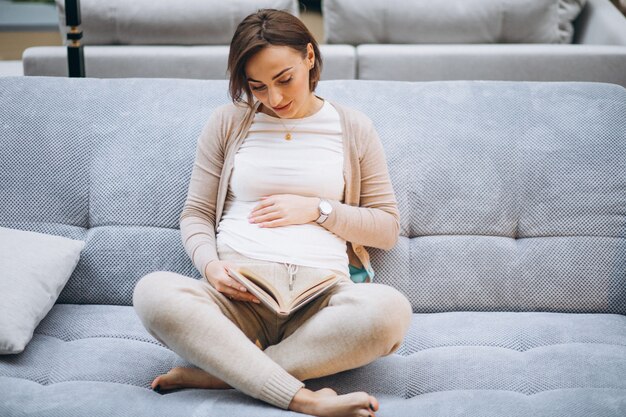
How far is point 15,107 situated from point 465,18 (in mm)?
1956

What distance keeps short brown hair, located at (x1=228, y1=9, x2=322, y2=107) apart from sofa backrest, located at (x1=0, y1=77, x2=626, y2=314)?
0.30m

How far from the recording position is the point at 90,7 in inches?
116

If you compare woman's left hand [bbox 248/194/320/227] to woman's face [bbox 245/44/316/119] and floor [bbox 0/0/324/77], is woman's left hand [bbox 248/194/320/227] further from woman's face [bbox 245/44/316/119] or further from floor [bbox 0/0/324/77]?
floor [bbox 0/0/324/77]

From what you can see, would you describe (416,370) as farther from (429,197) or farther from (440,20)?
(440,20)

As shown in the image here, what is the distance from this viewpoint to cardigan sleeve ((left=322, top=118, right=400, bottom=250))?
5.54ft

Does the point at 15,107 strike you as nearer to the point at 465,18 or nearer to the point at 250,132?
the point at 250,132

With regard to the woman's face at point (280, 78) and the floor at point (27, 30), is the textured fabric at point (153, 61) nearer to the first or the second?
the woman's face at point (280, 78)

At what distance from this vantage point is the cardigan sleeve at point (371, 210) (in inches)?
66.5

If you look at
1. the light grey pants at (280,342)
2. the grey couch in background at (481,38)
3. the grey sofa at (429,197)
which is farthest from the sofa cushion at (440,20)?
the light grey pants at (280,342)

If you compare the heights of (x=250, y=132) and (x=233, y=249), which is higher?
(x=250, y=132)

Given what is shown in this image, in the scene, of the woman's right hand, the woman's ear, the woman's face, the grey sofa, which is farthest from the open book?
the woman's ear

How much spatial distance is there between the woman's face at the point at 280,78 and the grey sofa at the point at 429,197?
309 millimetres

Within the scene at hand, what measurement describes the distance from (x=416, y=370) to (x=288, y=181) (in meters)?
0.52

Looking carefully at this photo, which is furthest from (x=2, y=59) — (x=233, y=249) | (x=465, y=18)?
(x=233, y=249)
